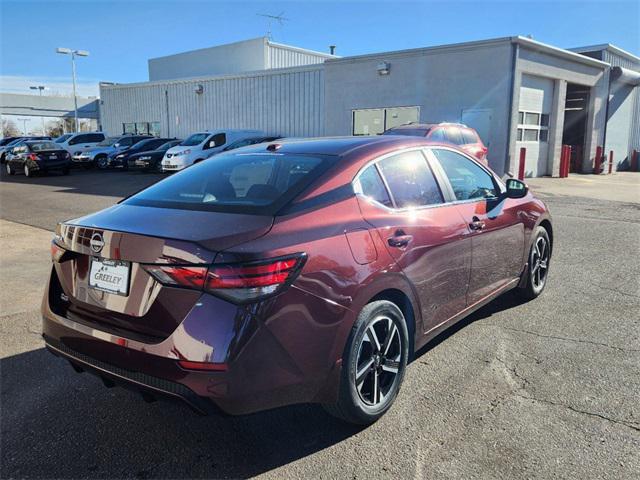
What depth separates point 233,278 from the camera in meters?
→ 2.36

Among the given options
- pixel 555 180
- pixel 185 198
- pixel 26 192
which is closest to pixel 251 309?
pixel 185 198

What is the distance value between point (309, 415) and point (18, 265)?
5.43 metres

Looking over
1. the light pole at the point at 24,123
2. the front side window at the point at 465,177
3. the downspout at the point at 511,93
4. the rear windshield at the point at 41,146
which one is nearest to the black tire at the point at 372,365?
the front side window at the point at 465,177

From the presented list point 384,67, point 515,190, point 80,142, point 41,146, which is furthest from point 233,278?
point 80,142

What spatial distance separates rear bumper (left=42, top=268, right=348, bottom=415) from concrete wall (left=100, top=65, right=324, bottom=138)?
2164 centimetres

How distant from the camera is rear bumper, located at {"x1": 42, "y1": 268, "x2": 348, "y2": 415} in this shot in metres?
2.36

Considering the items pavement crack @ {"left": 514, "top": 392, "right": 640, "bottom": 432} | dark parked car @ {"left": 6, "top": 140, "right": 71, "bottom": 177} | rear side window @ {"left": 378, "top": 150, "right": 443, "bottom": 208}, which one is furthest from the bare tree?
pavement crack @ {"left": 514, "top": 392, "right": 640, "bottom": 432}

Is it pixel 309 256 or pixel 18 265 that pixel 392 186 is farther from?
pixel 18 265

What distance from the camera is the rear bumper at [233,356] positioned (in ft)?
7.75

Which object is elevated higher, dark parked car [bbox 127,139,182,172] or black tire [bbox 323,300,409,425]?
dark parked car [bbox 127,139,182,172]

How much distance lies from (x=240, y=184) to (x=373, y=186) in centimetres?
83

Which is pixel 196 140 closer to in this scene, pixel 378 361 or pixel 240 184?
pixel 240 184

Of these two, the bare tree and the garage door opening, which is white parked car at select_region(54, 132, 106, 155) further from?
the bare tree

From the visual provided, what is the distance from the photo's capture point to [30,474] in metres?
2.64
